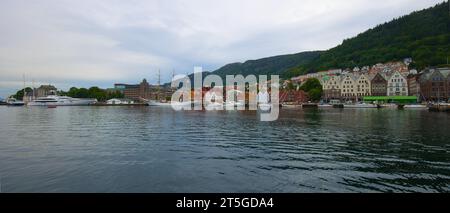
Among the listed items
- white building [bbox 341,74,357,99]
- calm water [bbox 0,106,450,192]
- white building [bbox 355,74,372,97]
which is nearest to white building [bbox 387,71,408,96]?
white building [bbox 355,74,372,97]

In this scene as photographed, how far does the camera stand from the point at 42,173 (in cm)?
1267

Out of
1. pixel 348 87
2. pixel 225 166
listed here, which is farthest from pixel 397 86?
pixel 225 166

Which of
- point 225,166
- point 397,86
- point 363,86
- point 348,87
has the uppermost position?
point 363,86

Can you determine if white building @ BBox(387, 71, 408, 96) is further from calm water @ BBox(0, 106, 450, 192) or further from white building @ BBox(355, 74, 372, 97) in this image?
calm water @ BBox(0, 106, 450, 192)

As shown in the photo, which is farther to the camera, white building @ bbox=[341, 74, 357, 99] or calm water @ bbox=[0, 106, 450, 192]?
white building @ bbox=[341, 74, 357, 99]

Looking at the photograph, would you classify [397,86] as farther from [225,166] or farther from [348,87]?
[225,166]

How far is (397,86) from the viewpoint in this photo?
131 metres

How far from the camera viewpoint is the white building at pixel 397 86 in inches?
5113

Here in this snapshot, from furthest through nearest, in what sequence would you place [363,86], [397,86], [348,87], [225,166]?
[348,87] < [363,86] < [397,86] < [225,166]

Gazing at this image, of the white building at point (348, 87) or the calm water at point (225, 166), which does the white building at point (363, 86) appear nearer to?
the white building at point (348, 87)

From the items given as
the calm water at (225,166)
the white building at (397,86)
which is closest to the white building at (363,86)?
the white building at (397,86)

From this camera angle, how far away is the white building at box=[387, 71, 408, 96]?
130 m

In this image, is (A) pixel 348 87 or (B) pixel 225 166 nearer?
(B) pixel 225 166
